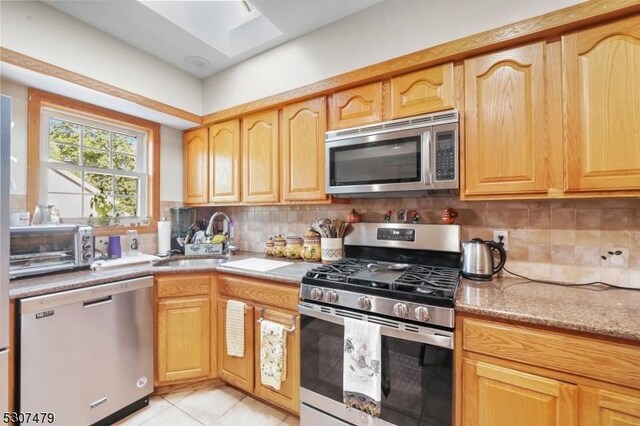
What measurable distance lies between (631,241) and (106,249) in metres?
3.33

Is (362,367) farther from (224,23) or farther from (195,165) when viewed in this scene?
(224,23)

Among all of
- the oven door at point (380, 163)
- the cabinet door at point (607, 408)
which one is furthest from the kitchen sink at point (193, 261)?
the cabinet door at point (607, 408)

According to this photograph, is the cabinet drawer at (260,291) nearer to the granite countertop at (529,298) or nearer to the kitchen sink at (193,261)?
the granite countertop at (529,298)

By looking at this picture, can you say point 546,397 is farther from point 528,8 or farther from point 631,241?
point 528,8

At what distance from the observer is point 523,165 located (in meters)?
1.36

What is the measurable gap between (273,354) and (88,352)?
104 cm

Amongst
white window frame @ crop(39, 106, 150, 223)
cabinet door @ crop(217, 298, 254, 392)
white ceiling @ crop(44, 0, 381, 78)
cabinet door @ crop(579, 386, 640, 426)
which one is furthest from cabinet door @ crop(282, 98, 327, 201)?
cabinet door @ crop(579, 386, 640, 426)

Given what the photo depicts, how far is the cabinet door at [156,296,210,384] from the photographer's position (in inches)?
75.4

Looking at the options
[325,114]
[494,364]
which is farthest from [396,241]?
[325,114]

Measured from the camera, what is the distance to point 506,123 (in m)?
1.39

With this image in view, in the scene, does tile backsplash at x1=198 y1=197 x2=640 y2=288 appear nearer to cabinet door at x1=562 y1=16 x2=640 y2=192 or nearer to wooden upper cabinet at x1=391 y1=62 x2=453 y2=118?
cabinet door at x1=562 y1=16 x2=640 y2=192

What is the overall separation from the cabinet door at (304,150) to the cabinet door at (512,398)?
132cm

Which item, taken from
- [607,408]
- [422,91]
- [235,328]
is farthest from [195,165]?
[607,408]

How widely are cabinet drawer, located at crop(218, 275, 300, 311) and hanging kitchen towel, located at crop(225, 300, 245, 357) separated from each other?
62 millimetres
